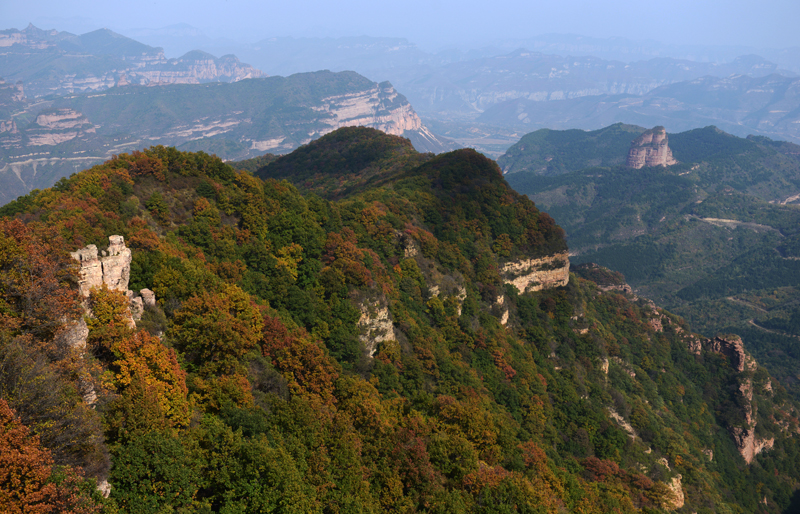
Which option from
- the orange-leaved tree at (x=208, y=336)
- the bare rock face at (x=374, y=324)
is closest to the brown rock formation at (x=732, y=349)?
the bare rock face at (x=374, y=324)

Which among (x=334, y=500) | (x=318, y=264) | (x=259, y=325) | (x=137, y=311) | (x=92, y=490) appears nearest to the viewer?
(x=92, y=490)

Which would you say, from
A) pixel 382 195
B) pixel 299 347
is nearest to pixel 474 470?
pixel 299 347

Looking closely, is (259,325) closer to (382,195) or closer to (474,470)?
(474,470)

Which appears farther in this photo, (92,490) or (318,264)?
(318,264)

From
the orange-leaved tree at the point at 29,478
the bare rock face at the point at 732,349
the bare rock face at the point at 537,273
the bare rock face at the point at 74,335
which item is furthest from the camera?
the bare rock face at the point at 732,349

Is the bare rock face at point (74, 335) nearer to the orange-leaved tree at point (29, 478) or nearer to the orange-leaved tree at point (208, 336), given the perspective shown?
the orange-leaved tree at point (29, 478)

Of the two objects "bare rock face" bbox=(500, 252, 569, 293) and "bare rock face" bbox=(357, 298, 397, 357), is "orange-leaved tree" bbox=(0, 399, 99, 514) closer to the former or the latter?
"bare rock face" bbox=(357, 298, 397, 357)

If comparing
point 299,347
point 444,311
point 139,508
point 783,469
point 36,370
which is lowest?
point 783,469
